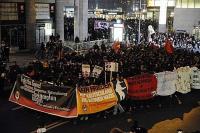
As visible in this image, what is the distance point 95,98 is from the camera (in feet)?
51.3

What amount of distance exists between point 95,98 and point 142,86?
2849 millimetres

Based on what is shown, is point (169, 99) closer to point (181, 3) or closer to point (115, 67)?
point (115, 67)

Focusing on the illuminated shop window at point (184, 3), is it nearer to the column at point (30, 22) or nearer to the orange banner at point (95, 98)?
→ the column at point (30, 22)

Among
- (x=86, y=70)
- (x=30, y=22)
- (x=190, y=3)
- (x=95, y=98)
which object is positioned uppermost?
(x=190, y=3)

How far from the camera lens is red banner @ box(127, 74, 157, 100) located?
17234 mm

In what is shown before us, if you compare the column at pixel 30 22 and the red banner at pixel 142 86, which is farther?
the column at pixel 30 22

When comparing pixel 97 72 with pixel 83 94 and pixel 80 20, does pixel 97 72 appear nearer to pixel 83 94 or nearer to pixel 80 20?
pixel 83 94

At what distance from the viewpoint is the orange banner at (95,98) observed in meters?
15.2

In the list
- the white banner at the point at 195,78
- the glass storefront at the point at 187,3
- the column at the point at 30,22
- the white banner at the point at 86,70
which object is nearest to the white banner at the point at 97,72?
the white banner at the point at 86,70

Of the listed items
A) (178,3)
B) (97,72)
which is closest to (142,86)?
(97,72)

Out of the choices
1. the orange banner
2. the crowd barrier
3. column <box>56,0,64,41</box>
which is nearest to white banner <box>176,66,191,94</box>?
the crowd barrier

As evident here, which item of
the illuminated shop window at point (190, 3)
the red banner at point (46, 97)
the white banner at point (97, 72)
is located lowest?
the red banner at point (46, 97)

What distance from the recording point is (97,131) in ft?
48.2

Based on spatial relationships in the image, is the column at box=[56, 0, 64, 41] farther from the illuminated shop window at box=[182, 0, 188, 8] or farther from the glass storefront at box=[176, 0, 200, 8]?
the illuminated shop window at box=[182, 0, 188, 8]
